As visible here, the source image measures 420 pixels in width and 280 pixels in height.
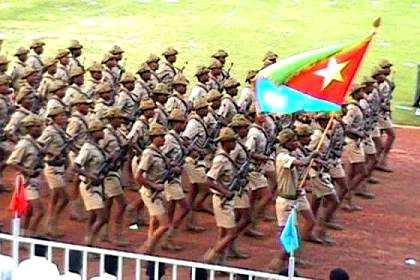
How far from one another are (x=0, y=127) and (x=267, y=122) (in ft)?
10.3

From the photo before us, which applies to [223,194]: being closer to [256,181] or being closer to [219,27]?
[256,181]

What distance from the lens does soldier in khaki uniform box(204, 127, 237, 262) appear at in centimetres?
1201

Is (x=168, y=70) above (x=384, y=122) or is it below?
above

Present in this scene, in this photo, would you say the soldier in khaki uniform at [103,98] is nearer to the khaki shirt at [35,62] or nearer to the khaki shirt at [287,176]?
the khaki shirt at [35,62]

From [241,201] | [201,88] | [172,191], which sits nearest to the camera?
[241,201]

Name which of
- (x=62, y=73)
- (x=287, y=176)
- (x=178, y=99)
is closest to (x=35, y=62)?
→ (x=62, y=73)

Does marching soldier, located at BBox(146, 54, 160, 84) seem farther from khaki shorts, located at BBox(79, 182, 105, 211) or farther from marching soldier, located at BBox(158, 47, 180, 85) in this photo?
khaki shorts, located at BBox(79, 182, 105, 211)

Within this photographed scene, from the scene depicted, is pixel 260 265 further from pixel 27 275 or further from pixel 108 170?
pixel 27 275

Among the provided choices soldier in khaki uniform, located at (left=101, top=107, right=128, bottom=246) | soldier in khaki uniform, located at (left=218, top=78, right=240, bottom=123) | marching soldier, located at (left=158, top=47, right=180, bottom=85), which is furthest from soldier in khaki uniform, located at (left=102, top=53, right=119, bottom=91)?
soldier in khaki uniform, located at (left=101, top=107, right=128, bottom=246)

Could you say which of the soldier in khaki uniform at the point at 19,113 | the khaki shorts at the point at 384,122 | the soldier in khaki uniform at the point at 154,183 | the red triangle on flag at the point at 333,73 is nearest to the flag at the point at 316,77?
the red triangle on flag at the point at 333,73

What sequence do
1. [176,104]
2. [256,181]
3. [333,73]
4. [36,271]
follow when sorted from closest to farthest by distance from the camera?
[36,271] → [333,73] → [256,181] → [176,104]

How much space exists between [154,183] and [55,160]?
1.18 meters

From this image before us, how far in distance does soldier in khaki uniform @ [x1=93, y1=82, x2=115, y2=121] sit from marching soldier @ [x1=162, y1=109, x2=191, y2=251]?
0.98 metres

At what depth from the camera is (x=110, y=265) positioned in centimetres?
941
